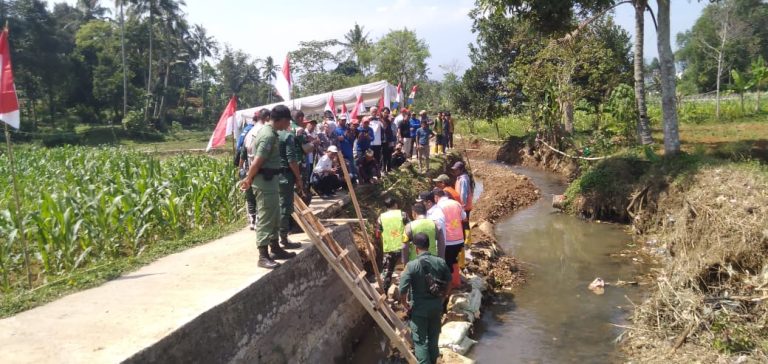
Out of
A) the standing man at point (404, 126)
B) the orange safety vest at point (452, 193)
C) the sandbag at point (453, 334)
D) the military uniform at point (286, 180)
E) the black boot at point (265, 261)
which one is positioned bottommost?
the sandbag at point (453, 334)

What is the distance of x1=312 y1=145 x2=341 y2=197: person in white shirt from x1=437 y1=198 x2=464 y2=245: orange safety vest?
3.69m

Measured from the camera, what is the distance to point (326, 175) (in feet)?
34.4

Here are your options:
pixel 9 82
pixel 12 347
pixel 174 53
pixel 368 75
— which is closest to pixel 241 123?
pixel 9 82

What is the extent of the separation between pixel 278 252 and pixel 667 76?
1129 centimetres

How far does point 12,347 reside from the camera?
4.11 meters

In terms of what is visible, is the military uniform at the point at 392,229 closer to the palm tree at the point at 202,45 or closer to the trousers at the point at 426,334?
the trousers at the point at 426,334

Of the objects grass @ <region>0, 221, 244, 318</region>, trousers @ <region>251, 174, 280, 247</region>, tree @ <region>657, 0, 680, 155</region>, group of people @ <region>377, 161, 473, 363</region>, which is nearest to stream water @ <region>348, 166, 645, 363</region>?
group of people @ <region>377, 161, 473, 363</region>

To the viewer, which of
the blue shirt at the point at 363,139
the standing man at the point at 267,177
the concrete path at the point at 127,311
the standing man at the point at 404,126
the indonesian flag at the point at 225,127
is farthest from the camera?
the standing man at the point at 404,126

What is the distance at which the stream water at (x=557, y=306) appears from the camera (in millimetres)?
7105

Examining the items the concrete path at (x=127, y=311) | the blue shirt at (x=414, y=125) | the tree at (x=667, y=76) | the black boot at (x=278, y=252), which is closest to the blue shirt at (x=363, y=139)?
the blue shirt at (x=414, y=125)

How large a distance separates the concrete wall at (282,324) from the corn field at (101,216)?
276 cm

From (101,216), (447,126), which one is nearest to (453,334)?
(101,216)

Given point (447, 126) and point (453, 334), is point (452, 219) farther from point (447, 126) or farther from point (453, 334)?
point (447, 126)

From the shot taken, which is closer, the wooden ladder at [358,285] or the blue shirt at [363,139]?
the wooden ladder at [358,285]
